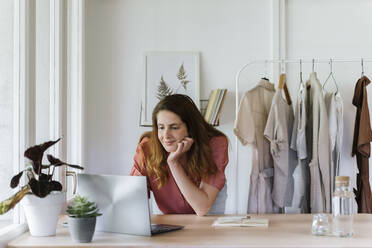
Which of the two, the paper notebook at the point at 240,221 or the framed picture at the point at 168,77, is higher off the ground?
the framed picture at the point at 168,77

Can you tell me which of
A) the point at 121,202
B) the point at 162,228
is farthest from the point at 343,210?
the point at 121,202

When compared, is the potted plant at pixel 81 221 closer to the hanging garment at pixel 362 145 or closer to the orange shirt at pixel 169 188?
the orange shirt at pixel 169 188

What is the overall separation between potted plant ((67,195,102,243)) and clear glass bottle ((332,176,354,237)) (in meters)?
0.81

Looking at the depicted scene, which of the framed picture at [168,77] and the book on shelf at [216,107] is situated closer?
the book on shelf at [216,107]

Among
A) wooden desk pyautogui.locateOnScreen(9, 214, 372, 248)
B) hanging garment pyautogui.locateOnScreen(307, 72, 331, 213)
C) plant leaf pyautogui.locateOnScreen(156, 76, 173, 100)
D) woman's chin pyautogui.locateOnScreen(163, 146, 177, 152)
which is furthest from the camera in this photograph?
plant leaf pyautogui.locateOnScreen(156, 76, 173, 100)

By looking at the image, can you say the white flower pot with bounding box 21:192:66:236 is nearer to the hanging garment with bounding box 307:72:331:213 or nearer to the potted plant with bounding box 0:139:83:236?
the potted plant with bounding box 0:139:83:236

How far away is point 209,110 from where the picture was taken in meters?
3.33

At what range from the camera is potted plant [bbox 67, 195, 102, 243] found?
4.96 feet

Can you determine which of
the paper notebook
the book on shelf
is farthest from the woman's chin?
the book on shelf

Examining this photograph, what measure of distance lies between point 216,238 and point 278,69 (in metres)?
2.15

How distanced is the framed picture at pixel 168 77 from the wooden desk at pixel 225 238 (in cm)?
172

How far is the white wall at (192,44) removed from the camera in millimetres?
3512

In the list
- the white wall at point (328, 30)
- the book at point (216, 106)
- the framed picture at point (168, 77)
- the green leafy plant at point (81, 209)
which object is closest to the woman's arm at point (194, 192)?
the green leafy plant at point (81, 209)

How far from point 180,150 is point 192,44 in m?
1.56
